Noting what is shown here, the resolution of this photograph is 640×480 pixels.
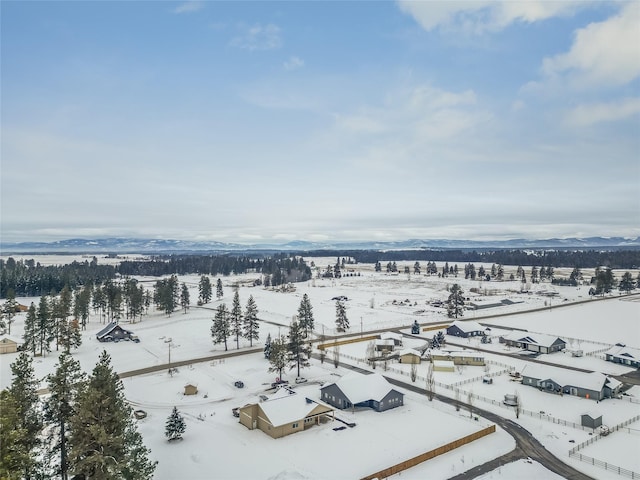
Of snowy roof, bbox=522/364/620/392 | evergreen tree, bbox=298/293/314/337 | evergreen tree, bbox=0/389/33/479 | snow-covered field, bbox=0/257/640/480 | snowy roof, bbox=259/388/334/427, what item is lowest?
snow-covered field, bbox=0/257/640/480

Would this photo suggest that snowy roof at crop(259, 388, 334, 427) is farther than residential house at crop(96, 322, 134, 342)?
No

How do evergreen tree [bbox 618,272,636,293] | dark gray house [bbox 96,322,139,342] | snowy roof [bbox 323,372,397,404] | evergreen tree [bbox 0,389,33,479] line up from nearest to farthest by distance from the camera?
1. evergreen tree [bbox 0,389,33,479]
2. snowy roof [bbox 323,372,397,404]
3. dark gray house [bbox 96,322,139,342]
4. evergreen tree [bbox 618,272,636,293]

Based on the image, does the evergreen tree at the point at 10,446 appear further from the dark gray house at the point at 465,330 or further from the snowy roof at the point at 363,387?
the dark gray house at the point at 465,330

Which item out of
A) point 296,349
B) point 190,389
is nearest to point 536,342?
point 296,349

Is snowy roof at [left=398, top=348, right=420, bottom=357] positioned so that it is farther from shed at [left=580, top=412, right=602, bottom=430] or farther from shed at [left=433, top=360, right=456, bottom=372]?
shed at [left=580, top=412, right=602, bottom=430]

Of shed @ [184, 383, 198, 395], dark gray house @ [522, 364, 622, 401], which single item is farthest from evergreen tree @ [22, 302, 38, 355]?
dark gray house @ [522, 364, 622, 401]

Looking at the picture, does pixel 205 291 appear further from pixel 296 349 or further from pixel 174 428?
pixel 174 428
